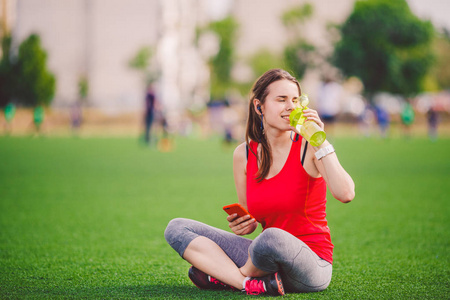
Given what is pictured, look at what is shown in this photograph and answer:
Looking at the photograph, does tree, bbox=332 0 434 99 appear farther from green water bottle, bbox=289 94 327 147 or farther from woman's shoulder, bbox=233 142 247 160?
green water bottle, bbox=289 94 327 147

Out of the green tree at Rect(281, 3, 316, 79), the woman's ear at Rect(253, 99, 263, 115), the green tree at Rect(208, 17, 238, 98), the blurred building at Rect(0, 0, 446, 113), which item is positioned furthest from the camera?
the green tree at Rect(208, 17, 238, 98)

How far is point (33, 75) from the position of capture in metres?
42.2

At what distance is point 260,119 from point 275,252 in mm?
988

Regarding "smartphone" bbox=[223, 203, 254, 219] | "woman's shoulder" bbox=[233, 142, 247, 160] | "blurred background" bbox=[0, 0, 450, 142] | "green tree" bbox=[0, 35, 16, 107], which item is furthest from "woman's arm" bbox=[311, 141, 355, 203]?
Result: "green tree" bbox=[0, 35, 16, 107]

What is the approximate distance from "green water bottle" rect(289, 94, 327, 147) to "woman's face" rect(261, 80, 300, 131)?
134 millimetres

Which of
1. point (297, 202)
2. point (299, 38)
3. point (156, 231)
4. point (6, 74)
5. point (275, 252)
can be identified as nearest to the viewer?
point (275, 252)

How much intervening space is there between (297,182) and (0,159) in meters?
13.5

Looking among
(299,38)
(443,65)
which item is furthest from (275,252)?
(443,65)

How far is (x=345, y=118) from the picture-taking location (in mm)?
49438

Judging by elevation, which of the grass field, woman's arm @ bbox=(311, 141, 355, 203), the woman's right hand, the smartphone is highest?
woman's arm @ bbox=(311, 141, 355, 203)

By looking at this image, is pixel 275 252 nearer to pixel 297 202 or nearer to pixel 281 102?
pixel 297 202

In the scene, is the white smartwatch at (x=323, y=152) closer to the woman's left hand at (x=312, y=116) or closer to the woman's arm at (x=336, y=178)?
the woman's arm at (x=336, y=178)

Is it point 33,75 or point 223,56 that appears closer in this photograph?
point 33,75

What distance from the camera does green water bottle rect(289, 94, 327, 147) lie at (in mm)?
3002
